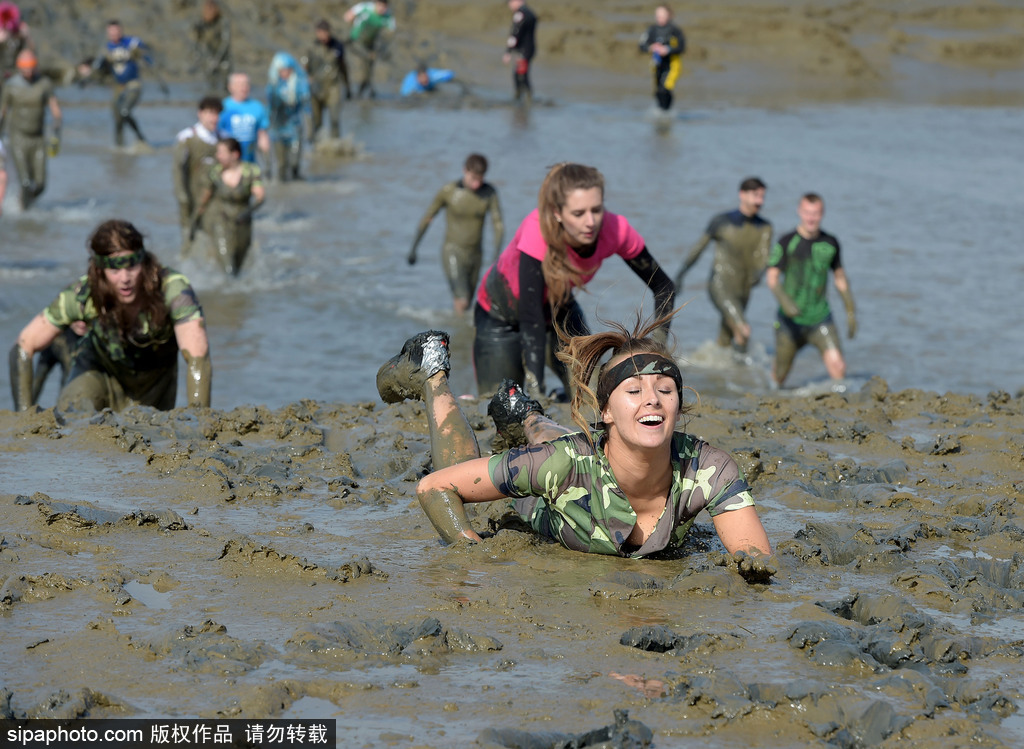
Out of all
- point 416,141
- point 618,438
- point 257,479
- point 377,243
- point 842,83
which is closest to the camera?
point 618,438

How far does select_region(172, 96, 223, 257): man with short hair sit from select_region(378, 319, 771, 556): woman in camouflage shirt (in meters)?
8.99

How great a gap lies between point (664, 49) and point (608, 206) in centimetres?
802

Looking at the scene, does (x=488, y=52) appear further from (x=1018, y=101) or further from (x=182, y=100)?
(x=1018, y=101)

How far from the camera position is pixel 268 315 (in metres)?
12.3

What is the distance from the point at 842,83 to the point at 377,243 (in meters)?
19.7

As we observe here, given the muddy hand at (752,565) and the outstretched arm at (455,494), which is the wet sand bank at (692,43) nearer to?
the outstretched arm at (455,494)

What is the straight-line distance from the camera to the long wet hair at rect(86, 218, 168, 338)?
6.09 m

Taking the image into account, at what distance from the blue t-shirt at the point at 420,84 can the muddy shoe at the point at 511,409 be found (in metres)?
22.5

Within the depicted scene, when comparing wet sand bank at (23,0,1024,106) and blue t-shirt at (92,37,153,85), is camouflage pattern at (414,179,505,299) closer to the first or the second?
blue t-shirt at (92,37,153,85)

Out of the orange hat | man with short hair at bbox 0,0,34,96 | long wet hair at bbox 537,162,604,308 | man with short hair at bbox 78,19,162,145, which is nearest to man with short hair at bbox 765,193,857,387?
long wet hair at bbox 537,162,604,308

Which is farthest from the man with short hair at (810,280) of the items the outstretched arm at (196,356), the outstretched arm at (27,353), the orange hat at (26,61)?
the orange hat at (26,61)

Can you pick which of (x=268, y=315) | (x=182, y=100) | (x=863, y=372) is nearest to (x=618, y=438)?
(x=863, y=372)

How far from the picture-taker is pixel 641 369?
4.16 m

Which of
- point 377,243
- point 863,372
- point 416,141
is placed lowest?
point 863,372
